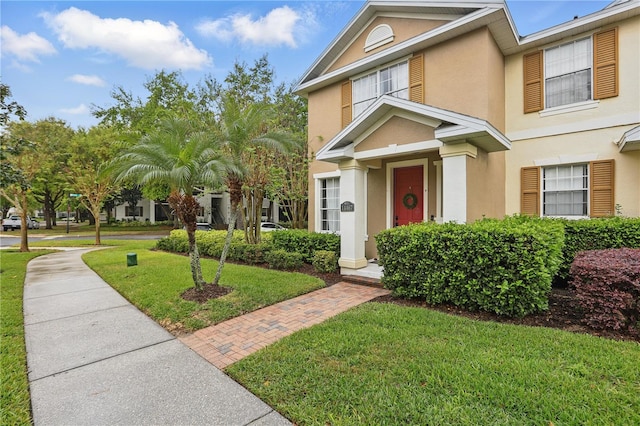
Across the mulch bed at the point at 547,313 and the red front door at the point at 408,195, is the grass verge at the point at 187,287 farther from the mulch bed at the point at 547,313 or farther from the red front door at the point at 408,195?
the red front door at the point at 408,195

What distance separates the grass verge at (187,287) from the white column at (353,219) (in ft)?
3.66

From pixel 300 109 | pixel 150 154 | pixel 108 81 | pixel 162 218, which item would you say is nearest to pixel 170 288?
pixel 150 154

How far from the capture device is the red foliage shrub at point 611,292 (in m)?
4.06

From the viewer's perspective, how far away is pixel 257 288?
6688mm

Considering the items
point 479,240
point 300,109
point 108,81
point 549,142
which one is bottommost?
point 479,240

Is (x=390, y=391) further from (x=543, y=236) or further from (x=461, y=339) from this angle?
(x=543, y=236)

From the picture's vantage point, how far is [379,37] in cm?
948

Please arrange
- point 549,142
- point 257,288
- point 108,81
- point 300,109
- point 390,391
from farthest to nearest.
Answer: point 108,81 < point 300,109 < point 549,142 < point 257,288 < point 390,391

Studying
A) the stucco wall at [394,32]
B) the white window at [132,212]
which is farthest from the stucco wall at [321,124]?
the white window at [132,212]

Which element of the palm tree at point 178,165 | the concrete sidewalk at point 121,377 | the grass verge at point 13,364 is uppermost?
the palm tree at point 178,165

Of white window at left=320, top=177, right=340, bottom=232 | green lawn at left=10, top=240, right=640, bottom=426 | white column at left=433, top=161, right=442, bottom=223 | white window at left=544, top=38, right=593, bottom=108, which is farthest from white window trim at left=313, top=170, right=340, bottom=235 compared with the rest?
white window at left=544, top=38, right=593, bottom=108

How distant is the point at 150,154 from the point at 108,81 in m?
23.7

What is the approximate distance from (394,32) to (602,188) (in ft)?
23.0

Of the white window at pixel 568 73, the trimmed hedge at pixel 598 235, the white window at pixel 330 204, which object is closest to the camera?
the trimmed hedge at pixel 598 235
